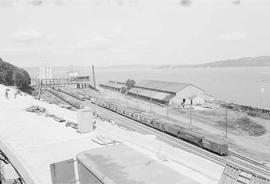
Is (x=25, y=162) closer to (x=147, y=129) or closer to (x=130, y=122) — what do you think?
(x=147, y=129)

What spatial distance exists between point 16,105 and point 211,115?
175 ft

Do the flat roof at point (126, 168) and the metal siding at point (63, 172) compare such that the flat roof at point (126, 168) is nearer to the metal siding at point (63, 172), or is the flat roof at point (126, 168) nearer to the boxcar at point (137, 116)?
the metal siding at point (63, 172)

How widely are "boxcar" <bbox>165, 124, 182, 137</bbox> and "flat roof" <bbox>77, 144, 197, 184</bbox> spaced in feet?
109

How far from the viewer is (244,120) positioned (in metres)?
68.5

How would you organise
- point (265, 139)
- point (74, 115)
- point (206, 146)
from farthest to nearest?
point (265, 139), point (206, 146), point (74, 115)

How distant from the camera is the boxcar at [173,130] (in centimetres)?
5001

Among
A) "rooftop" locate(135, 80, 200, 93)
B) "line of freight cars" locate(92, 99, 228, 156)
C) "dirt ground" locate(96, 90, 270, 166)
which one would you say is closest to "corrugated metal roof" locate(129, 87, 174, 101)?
"rooftop" locate(135, 80, 200, 93)

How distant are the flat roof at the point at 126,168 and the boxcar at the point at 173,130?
109 feet

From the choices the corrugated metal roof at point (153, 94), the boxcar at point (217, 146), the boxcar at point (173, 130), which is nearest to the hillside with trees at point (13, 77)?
the corrugated metal roof at point (153, 94)

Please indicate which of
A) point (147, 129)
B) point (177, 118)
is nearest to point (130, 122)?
point (147, 129)

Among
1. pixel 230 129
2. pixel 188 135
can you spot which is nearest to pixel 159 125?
pixel 188 135

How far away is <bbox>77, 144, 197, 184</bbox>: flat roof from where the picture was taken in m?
13.4

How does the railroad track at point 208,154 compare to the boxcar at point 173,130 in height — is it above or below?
below

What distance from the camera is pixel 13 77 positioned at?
123125 mm
